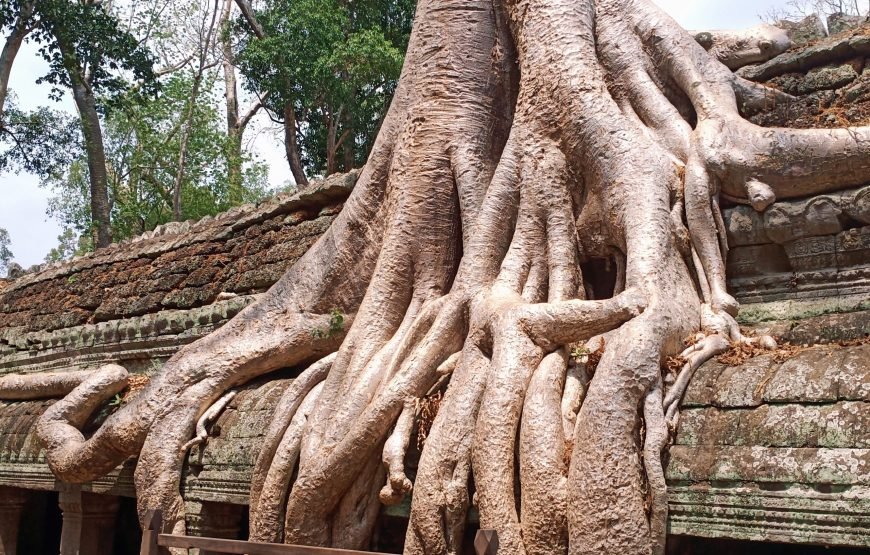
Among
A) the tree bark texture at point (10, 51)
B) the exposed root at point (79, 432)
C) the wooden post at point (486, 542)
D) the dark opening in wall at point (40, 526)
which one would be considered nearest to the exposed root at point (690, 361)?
the wooden post at point (486, 542)

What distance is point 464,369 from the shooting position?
398 centimetres

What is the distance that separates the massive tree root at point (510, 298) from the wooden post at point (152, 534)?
0.47m

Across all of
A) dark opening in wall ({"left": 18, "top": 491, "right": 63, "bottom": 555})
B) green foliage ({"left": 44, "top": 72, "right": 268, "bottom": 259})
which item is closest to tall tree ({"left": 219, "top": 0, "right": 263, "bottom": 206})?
green foliage ({"left": 44, "top": 72, "right": 268, "bottom": 259})

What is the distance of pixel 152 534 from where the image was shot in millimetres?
4227

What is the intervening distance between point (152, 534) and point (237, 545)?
0.74 meters

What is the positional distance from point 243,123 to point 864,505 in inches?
715

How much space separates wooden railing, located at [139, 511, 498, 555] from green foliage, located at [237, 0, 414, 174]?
9627 mm

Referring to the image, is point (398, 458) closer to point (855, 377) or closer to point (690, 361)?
point (690, 361)

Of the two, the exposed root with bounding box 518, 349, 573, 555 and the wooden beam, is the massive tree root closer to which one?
the exposed root with bounding box 518, 349, 573, 555

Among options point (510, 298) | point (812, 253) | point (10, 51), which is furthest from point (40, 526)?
point (10, 51)

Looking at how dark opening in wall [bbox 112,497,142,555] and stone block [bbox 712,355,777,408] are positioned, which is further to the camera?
dark opening in wall [bbox 112,497,142,555]

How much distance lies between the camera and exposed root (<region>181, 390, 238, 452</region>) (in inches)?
206

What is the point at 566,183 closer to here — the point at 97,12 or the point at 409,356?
the point at 409,356

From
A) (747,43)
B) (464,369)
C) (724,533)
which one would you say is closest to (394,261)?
(464,369)
